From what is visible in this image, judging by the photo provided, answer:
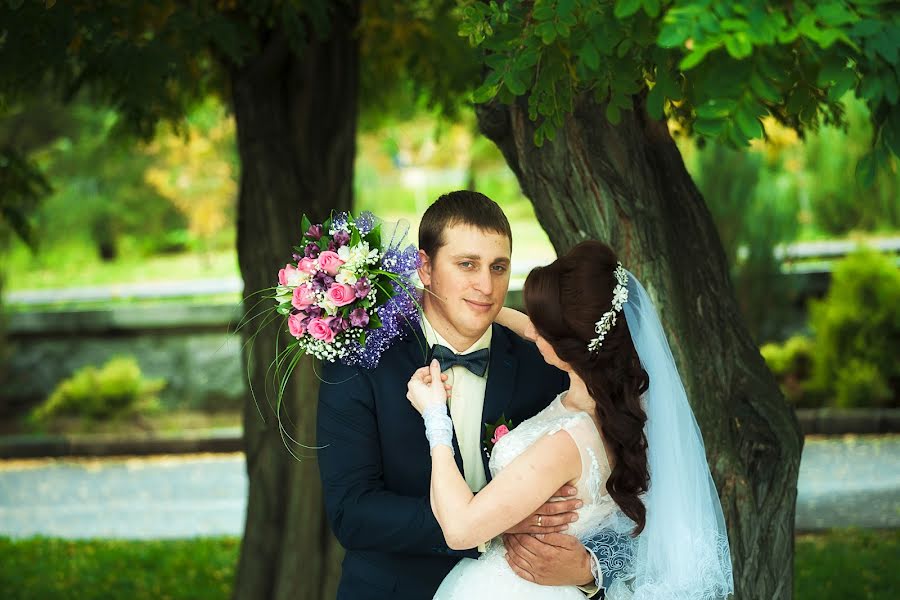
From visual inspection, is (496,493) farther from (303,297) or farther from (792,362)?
(792,362)

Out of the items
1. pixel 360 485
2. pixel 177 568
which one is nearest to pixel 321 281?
pixel 360 485

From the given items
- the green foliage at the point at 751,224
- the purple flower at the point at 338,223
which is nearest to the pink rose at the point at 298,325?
the purple flower at the point at 338,223

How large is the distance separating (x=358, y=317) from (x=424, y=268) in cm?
36

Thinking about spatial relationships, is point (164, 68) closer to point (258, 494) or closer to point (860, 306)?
point (258, 494)

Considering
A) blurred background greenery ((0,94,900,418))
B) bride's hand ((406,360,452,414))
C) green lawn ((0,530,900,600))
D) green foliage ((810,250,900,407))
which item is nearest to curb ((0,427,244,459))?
blurred background greenery ((0,94,900,418))

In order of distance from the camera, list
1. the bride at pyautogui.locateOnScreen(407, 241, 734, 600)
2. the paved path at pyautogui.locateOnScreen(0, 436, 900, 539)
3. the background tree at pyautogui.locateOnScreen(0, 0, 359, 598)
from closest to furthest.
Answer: the bride at pyautogui.locateOnScreen(407, 241, 734, 600), the background tree at pyautogui.locateOnScreen(0, 0, 359, 598), the paved path at pyautogui.locateOnScreen(0, 436, 900, 539)

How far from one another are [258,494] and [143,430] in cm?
814

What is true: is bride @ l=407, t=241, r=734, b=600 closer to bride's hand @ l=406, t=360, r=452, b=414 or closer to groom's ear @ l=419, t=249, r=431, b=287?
bride's hand @ l=406, t=360, r=452, b=414

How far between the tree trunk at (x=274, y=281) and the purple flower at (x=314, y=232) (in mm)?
2702

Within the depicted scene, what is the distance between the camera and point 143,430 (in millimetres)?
14102

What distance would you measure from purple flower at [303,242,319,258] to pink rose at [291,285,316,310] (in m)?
0.13

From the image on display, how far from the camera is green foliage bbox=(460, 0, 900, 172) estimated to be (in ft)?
7.75

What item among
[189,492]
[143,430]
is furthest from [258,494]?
[143,430]

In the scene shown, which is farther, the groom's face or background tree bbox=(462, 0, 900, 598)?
background tree bbox=(462, 0, 900, 598)
